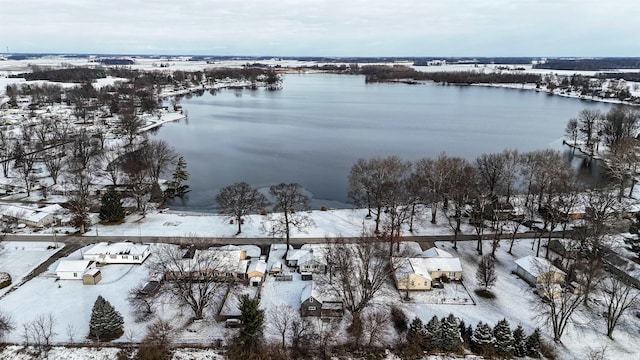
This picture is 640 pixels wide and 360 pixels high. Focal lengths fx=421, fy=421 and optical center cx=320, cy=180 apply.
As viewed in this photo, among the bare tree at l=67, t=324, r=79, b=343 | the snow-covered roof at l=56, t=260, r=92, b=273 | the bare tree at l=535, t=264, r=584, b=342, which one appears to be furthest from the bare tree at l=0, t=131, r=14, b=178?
the bare tree at l=535, t=264, r=584, b=342

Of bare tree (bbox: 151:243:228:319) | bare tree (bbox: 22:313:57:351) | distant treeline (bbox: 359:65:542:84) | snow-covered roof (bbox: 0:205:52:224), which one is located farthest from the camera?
distant treeline (bbox: 359:65:542:84)

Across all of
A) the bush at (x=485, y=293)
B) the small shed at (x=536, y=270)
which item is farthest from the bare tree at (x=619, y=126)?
the bush at (x=485, y=293)

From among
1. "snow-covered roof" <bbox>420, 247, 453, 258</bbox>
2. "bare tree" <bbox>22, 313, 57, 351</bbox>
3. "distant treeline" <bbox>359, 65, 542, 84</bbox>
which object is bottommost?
"bare tree" <bbox>22, 313, 57, 351</bbox>

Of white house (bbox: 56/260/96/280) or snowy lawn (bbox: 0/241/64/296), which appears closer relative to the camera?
white house (bbox: 56/260/96/280)

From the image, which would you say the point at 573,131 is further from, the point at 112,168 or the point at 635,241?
the point at 112,168

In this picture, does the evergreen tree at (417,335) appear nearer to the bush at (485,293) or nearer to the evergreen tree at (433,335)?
the evergreen tree at (433,335)

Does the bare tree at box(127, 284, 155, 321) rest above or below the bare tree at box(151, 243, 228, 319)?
below

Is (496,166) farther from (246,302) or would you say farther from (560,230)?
(246,302)

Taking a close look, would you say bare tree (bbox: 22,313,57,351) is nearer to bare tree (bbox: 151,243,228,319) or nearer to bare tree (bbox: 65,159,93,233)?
bare tree (bbox: 151,243,228,319)
